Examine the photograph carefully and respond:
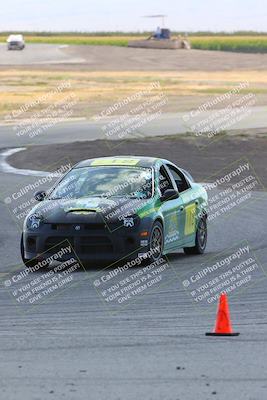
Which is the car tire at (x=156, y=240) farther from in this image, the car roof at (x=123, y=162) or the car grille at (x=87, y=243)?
the car roof at (x=123, y=162)

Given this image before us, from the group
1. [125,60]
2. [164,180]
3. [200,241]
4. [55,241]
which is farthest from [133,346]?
[125,60]

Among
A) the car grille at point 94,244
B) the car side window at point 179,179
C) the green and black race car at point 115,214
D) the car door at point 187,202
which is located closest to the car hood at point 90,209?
the green and black race car at point 115,214

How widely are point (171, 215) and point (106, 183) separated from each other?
34.8 inches

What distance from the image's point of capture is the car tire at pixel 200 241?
15.1 m

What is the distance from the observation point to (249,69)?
3270 inches

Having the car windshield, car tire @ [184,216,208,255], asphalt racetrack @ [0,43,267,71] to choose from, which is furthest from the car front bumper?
asphalt racetrack @ [0,43,267,71]

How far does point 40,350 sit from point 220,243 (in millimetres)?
8182

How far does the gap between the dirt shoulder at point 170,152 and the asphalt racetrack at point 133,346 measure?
14.0 meters

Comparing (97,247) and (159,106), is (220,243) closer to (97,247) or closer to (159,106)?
(97,247)

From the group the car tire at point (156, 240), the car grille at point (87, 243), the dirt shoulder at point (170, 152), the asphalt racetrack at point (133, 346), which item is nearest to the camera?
the asphalt racetrack at point (133, 346)

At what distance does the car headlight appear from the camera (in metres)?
13.5

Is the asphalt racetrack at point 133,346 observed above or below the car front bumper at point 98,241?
above

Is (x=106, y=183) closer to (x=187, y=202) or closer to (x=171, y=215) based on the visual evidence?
(x=171, y=215)

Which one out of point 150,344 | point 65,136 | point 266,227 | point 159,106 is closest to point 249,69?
point 159,106
